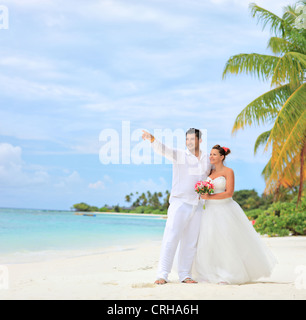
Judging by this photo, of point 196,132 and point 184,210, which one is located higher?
point 196,132

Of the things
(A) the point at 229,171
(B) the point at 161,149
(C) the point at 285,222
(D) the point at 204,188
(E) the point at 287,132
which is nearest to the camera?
(D) the point at 204,188

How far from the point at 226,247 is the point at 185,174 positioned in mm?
1054

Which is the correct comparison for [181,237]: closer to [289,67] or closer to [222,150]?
[222,150]

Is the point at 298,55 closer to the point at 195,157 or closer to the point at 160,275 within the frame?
the point at 195,157

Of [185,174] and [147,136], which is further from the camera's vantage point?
[185,174]

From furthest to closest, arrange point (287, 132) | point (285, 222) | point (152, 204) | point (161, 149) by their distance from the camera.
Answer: point (152, 204) < point (285, 222) < point (287, 132) < point (161, 149)

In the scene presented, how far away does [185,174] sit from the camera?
18.4 ft

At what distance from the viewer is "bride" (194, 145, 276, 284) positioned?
18.1 feet

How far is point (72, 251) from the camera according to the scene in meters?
15.1

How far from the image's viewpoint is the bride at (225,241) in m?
5.50

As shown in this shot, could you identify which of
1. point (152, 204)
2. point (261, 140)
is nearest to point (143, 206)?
point (152, 204)

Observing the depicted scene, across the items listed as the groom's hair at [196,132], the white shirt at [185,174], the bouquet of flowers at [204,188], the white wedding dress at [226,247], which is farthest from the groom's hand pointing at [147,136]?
the white wedding dress at [226,247]
